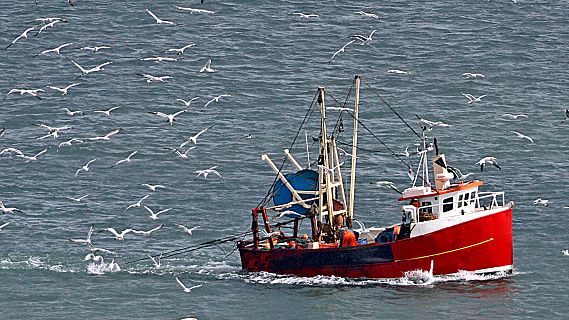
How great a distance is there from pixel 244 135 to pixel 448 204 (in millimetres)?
34601

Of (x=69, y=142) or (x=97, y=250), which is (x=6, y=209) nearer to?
(x=97, y=250)

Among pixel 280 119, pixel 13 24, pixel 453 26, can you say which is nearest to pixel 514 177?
pixel 280 119

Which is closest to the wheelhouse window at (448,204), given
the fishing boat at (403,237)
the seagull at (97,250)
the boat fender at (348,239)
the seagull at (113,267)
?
the fishing boat at (403,237)

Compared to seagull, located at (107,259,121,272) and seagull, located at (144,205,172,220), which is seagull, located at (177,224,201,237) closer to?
seagull, located at (144,205,172,220)

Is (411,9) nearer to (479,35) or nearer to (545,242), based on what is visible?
(479,35)

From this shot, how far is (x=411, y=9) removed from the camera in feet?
508

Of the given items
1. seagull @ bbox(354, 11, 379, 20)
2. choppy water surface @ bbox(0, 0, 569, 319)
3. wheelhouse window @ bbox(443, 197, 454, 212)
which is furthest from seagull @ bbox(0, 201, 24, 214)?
seagull @ bbox(354, 11, 379, 20)

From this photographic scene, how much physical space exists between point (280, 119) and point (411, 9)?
33773 millimetres

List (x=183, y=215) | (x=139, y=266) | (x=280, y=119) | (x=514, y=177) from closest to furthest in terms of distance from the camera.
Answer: (x=139, y=266)
(x=183, y=215)
(x=514, y=177)
(x=280, y=119)

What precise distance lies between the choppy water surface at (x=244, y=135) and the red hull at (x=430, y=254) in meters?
0.76

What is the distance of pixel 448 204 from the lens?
296ft

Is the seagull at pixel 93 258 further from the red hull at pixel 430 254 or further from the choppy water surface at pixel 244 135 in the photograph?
the red hull at pixel 430 254

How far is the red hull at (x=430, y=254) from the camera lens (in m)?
90.0

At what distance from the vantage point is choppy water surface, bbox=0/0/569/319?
8888cm
